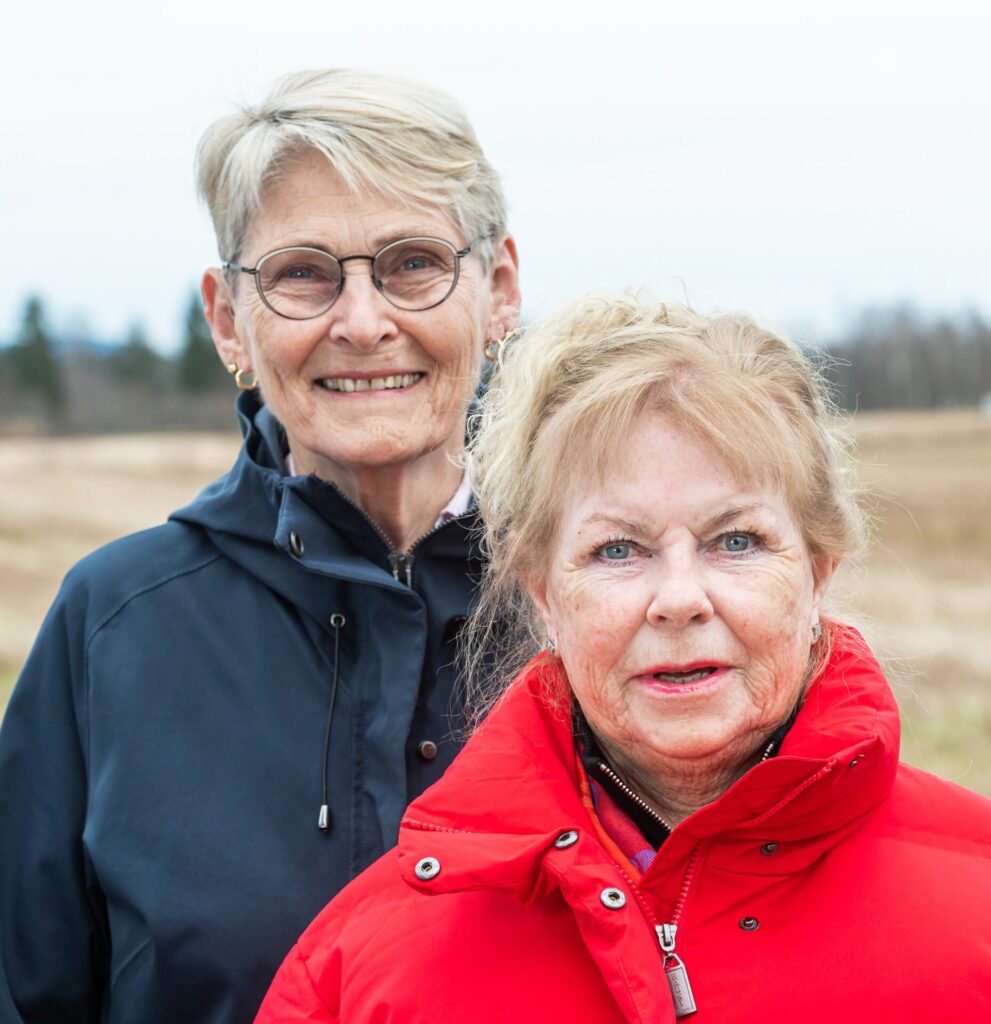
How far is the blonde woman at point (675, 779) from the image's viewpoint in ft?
6.44

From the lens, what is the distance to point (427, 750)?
2.74 metres

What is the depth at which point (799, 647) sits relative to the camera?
7.03 feet

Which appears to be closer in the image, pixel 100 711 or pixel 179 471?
pixel 100 711

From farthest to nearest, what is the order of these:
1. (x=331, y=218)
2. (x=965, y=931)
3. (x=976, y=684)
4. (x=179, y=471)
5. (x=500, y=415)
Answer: (x=179, y=471), (x=976, y=684), (x=331, y=218), (x=500, y=415), (x=965, y=931)

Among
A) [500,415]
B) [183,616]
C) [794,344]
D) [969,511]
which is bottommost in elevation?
[969,511]

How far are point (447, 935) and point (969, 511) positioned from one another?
21742mm

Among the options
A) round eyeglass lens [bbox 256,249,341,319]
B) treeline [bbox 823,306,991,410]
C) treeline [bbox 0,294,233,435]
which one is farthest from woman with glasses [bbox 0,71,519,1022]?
treeline [bbox 823,306,991,410]

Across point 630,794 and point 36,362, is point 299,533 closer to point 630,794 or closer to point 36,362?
point 630,794

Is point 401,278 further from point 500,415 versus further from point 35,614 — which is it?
point 35,614

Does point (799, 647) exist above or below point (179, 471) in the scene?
above

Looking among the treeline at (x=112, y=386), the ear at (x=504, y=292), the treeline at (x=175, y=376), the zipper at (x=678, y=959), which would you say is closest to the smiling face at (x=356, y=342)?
the ear at (x=504, y=292)

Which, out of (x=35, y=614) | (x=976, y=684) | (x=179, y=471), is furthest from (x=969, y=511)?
(x=179, y=471)

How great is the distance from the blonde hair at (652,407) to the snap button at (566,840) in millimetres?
468

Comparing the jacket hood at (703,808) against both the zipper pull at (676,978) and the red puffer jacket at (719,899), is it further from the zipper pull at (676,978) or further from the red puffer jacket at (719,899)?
the zipper pull at (676,978)
